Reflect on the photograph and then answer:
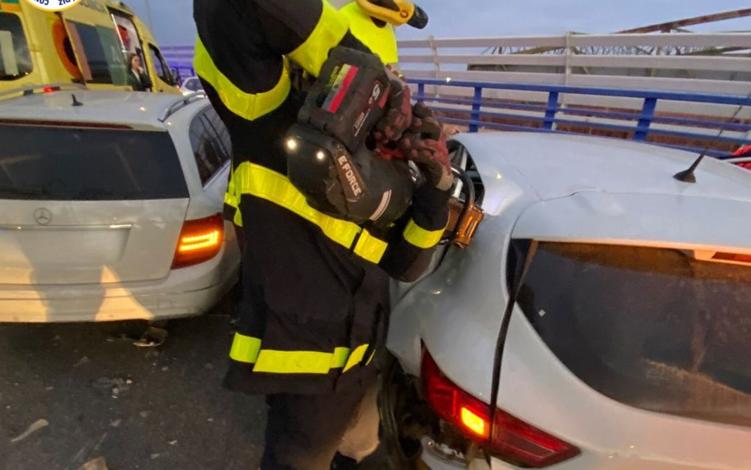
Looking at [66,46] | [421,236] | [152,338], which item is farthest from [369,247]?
[66,46]

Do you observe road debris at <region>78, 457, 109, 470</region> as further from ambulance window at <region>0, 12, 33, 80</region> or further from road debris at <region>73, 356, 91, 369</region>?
ambulance window at <region>0, 12, 33, 80</region>

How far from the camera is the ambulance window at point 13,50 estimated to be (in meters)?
4.91

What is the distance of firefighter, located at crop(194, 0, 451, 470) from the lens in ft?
3.66

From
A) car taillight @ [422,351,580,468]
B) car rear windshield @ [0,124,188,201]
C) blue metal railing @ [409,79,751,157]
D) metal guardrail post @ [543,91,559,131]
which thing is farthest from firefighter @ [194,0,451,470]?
metal guardrail post @ [543,91,559,131]

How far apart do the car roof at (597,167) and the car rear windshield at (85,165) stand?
1.60 meters

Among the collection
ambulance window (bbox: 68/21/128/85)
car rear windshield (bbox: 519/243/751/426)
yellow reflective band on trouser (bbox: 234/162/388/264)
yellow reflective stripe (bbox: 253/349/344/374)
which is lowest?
ambulance window (bbox: 68/21/128/85)

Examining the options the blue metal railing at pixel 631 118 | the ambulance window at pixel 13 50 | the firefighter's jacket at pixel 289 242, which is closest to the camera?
the firefighter's jacket at pixel 289 242

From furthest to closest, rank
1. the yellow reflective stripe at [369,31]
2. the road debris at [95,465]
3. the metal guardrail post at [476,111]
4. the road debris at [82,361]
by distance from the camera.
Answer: the metal guardrail post at [476,111]
the road debris at [82,361]
the road debris at [95,465]
the yellow reflective stripe at [369,31]

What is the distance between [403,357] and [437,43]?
12.4 meters

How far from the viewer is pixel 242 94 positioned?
3.88 ft

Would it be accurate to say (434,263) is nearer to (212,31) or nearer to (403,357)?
(403,357)

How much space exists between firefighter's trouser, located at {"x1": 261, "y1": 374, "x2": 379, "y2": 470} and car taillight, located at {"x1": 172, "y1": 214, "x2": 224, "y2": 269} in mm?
1330

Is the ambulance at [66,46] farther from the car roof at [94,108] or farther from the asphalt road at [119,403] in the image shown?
the asphalt road at [119,403]

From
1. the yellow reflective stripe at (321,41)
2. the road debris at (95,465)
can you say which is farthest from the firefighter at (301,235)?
the road debris at (95,465)
